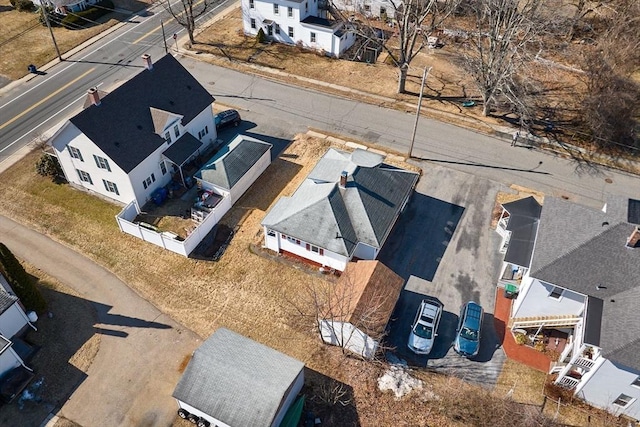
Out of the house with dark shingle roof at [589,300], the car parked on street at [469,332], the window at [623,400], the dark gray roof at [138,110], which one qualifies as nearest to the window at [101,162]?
the dark gray roof at [138,110]

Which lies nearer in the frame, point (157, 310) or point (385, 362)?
point (385, 362)

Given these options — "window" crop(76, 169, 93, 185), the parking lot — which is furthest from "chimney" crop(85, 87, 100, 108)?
the parking lot

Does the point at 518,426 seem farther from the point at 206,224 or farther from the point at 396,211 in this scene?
the point at 206,224

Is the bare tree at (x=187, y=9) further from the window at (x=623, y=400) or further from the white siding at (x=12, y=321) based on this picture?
the window at (x=623, y=400)

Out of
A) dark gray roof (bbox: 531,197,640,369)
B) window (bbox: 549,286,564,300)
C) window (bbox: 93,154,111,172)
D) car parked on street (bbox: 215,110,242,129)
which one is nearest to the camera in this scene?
dark gray roof (bbox: 531,197,640,369)

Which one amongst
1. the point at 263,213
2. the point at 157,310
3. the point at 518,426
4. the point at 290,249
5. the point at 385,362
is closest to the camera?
the point at 518,426

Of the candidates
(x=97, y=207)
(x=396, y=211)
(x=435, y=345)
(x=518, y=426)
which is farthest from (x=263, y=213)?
(x=518, y=426)

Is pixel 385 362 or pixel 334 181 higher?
pixel 334 181

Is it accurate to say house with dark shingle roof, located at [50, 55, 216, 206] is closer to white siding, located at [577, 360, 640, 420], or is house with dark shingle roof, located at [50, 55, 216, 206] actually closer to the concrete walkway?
the concrete walkway
